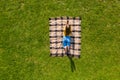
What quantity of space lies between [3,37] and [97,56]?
305 inches

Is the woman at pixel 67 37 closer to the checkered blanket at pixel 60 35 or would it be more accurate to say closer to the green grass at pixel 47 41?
the checkered blanket at pixel 60 35

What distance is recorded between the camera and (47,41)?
958 inches

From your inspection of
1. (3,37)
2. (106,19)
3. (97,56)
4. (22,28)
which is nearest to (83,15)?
(106,19)

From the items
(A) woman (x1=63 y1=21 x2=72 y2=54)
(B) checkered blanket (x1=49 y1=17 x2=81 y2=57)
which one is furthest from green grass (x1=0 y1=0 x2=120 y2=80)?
(A) woman (x1=63 y1=21 x2=72 y2=54)

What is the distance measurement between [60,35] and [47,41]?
45.8 inches

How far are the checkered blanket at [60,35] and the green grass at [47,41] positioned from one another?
0.36 meters

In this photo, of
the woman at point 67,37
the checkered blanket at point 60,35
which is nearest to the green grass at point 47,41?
the checkered blanket at point 60,35

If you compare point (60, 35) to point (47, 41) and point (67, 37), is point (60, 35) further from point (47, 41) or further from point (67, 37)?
point (47, 41)

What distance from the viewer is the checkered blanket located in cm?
2414

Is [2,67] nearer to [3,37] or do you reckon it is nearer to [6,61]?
[6,61]

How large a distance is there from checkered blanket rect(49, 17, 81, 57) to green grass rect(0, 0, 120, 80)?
358 mm

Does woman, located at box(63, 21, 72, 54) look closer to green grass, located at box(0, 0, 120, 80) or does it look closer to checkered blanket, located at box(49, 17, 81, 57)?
checkered blanket, located at box(49, 17, 81, 57)

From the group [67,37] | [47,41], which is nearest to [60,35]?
[67,37]

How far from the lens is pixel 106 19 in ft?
80.7
